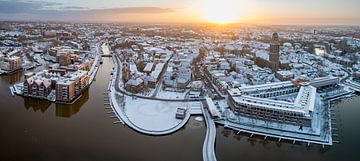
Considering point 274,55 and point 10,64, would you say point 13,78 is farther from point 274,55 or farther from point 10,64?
point 274,55

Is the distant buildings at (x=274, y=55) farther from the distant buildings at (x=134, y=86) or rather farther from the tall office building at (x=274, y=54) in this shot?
the distant buildings at (x=134, y=86)

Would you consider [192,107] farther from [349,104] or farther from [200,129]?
[349,104]

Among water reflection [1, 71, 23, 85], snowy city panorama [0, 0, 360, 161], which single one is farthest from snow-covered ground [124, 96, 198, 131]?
water reflection [1, 71, 23, 85]

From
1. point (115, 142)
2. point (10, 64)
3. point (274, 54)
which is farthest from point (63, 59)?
point (274, 54)

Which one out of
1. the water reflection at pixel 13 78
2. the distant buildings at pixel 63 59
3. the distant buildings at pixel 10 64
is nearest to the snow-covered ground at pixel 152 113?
the water reflection at pixel 13 78

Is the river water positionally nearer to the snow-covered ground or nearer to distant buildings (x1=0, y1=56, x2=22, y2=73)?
the snow-covered ground

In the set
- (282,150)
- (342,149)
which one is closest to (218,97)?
(282,150)

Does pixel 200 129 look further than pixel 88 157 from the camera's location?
Yes

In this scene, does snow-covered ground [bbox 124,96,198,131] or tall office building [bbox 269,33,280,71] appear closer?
snow-covered ground [bbox 124,96,198,131]

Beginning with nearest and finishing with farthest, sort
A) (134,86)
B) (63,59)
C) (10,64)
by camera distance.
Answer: (134,86) < (10,64) < (63,59)
